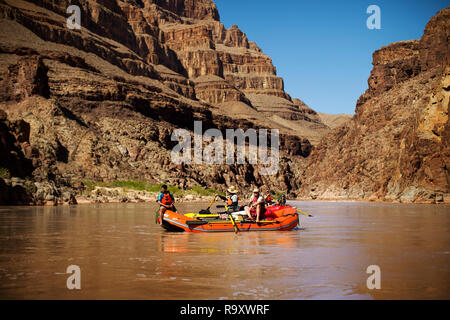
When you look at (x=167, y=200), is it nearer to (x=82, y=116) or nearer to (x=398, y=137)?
(x=398, y=137)

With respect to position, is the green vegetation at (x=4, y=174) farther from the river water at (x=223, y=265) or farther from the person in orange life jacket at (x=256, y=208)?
the person in orange life jacket at (x=256, y=208)

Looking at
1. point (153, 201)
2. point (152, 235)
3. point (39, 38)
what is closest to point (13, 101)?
point (153, 201)

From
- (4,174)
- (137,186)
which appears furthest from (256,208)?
(137,186)

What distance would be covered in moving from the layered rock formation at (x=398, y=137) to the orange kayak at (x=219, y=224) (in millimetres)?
53553

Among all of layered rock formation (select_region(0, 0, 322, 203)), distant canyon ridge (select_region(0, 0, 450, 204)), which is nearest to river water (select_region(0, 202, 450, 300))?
distant canyon ridge (select_region(0, 0, 450, 204))

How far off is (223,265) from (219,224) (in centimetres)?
1129

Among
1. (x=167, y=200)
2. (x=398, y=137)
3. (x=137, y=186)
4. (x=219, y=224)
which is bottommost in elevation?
(x=219, y=224)

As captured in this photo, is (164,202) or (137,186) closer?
(164,202)

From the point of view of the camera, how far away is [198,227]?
2664 cm

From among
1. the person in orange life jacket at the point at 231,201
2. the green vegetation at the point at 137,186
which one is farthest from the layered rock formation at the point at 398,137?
the person in orange life jacket at the point at 231,201

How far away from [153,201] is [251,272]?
75.6 m

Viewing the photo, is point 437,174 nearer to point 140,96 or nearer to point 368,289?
point 368,289

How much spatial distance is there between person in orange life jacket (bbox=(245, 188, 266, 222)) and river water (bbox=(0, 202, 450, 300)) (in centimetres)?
276

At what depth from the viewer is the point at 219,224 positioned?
26562 mm
